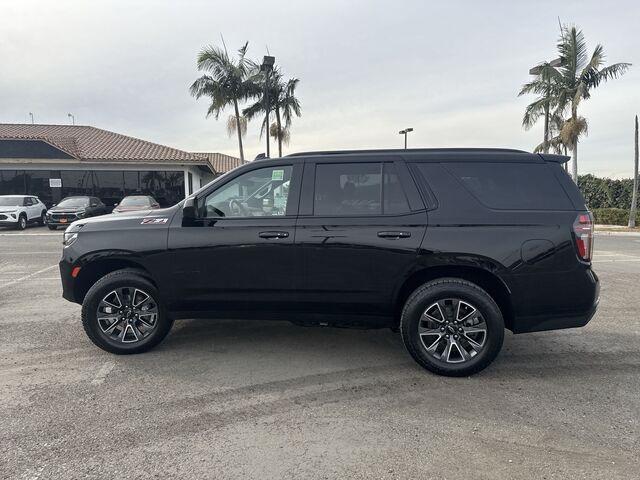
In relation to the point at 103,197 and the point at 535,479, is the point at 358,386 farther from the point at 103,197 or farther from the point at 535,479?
the point at 103,197

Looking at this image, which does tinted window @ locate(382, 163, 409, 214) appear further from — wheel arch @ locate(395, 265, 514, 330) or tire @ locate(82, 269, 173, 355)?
tire @ locate(82, 269, 173, 355)

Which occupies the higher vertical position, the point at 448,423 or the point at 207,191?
the point at 207,191

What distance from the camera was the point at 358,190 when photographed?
3965mm

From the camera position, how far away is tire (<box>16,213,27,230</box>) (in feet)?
62.1

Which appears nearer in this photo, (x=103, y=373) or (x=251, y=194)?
(x=103, y=373)

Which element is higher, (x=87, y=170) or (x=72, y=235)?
(x=87, y=170)

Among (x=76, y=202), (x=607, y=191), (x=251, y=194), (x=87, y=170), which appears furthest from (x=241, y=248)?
(x=607, y=191)

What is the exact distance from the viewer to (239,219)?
4066mm

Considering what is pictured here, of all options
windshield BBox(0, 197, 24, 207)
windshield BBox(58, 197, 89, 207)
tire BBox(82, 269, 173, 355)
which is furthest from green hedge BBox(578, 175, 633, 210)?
windshield BBox(0, 197, 24, 207)

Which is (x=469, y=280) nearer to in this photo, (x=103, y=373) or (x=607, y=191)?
(x=103, y=373)

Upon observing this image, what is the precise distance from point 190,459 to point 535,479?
200cm

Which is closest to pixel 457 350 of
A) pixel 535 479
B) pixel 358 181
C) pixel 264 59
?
pixel 535 479

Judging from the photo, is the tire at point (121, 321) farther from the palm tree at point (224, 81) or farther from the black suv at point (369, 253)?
the palm tree at point (224, 81)

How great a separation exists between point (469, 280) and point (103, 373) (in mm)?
3333
